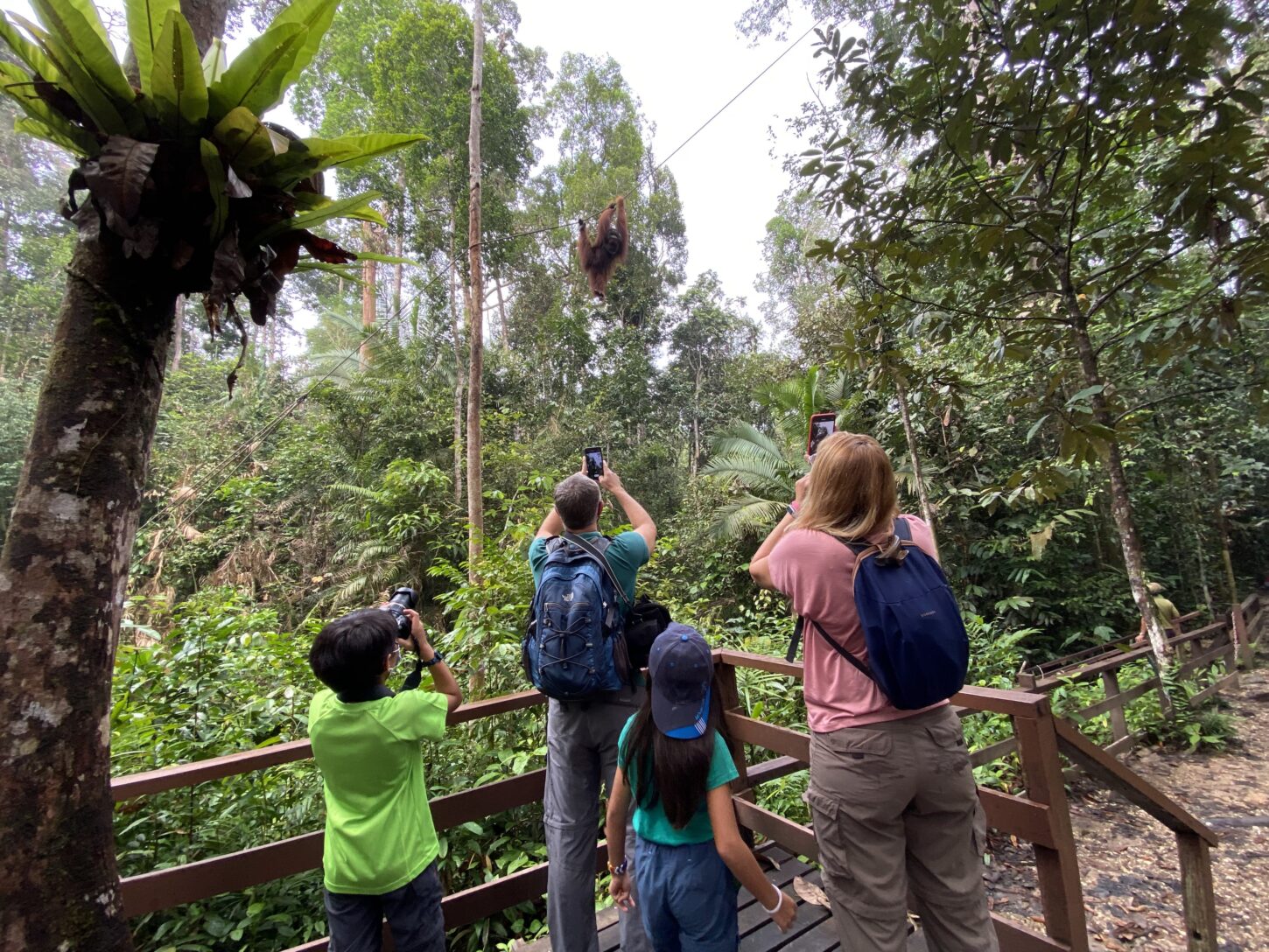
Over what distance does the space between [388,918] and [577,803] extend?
0.59 metres

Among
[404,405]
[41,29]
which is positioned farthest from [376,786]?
[404,405]

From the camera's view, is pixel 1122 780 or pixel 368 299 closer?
pixel 1122 780

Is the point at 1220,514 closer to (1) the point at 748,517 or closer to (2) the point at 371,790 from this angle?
(1) the point at 748,517

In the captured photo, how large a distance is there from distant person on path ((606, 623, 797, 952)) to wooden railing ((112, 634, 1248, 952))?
67 cm

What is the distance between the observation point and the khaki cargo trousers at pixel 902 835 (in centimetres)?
139

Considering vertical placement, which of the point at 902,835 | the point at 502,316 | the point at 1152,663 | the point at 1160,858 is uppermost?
the point at 502,316

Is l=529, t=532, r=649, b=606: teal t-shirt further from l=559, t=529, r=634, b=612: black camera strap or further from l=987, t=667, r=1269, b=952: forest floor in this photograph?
l=987, t=667, r=1269, b=952: forest floor

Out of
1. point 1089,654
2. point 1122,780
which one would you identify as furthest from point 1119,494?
point 1089,654

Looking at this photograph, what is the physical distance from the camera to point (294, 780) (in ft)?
8.95

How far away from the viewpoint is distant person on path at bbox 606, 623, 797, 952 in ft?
4.77

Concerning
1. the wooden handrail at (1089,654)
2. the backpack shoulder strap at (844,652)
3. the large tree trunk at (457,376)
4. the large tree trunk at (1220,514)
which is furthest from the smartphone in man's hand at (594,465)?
the large tree trunk at (1220,514)

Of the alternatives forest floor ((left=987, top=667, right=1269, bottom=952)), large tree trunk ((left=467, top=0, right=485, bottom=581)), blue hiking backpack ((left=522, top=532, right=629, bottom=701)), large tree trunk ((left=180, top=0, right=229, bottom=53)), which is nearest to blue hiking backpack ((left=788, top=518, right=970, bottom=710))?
blue hiking backpack ((left=522, top=532, right=629, bottom=701))

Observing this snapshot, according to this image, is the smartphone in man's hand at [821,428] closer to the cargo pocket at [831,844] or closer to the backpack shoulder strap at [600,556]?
the backpack shoulder strap at [600,556]

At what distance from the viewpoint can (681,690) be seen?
147 cm
